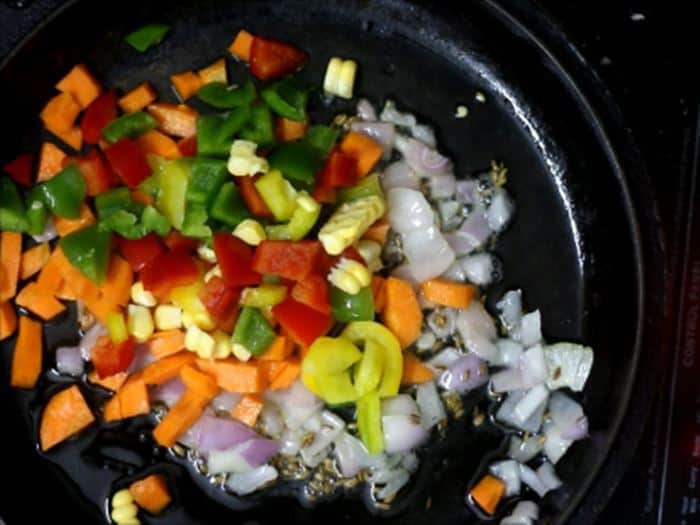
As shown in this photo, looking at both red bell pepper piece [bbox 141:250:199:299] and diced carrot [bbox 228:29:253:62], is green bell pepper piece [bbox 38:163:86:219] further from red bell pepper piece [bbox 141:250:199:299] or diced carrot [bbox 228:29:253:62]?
diced carrot [bbox 228:29:253:62]

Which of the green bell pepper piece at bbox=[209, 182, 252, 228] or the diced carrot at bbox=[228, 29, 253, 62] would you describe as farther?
the diced carrot at bbox=[228, 29, 253, 62]

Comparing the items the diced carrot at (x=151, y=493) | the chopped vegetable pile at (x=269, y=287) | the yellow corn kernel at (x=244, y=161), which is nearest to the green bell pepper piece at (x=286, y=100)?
the chopped vegetable pile at (x=269, y=287)

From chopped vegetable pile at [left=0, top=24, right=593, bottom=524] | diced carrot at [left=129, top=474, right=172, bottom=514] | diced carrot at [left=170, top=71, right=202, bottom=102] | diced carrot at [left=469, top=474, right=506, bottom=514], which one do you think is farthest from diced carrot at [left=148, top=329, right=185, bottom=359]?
diced carrot at [left=469, top=474, right=506, bottom=514]

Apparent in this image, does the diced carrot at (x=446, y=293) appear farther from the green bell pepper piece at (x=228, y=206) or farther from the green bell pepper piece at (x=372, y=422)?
the green bell pepper piece at (x=228, y=206)

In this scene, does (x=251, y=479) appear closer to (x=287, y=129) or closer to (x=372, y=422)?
(x=372, y=422)

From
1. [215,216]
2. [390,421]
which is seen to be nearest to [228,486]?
[390,421]

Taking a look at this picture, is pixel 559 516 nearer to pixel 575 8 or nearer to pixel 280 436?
pixel 280 436
